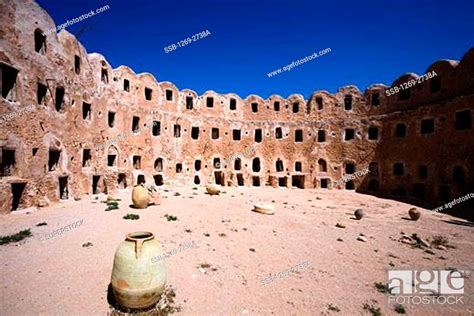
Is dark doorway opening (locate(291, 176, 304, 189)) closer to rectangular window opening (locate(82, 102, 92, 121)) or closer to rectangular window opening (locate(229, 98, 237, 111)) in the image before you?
rectangular window opening (locate(229, 98, 237, 111))

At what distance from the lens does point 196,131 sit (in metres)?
30.2

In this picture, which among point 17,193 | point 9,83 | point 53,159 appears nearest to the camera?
point 9,83

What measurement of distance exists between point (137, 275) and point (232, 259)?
13.0 feet

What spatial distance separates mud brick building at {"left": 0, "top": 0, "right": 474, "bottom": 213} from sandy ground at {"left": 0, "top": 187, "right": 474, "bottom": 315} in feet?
15.3

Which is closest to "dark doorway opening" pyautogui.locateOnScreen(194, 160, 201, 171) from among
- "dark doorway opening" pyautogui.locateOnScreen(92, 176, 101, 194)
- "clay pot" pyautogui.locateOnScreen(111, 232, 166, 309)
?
"dark doorway opening" pyautogui.locateOnScreen(92, 176, 101, 194)

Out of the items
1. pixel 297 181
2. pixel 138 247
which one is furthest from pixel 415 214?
pixel 138 247

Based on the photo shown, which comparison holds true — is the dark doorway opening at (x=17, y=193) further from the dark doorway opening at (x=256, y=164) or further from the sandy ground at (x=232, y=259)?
the dark doorway opening at (x=256, y=164)

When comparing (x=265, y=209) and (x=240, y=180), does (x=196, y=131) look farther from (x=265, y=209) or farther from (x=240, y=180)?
(x=265, y=209)

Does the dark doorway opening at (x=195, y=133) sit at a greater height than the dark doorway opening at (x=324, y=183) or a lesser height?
greater

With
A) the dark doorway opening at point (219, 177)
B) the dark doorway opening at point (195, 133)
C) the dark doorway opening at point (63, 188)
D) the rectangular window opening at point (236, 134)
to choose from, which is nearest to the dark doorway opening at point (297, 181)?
the rectangular window opening at point (236, 134)

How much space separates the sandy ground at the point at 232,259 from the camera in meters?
6.08

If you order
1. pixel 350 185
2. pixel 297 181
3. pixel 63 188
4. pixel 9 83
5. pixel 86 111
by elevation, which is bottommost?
pixel 350 185

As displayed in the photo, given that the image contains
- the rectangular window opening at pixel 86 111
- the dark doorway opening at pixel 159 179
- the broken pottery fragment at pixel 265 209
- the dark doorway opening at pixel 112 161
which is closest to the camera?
the broken pottery fragment at pixel 265 209

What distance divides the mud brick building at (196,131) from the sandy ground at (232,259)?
4.68 metres
